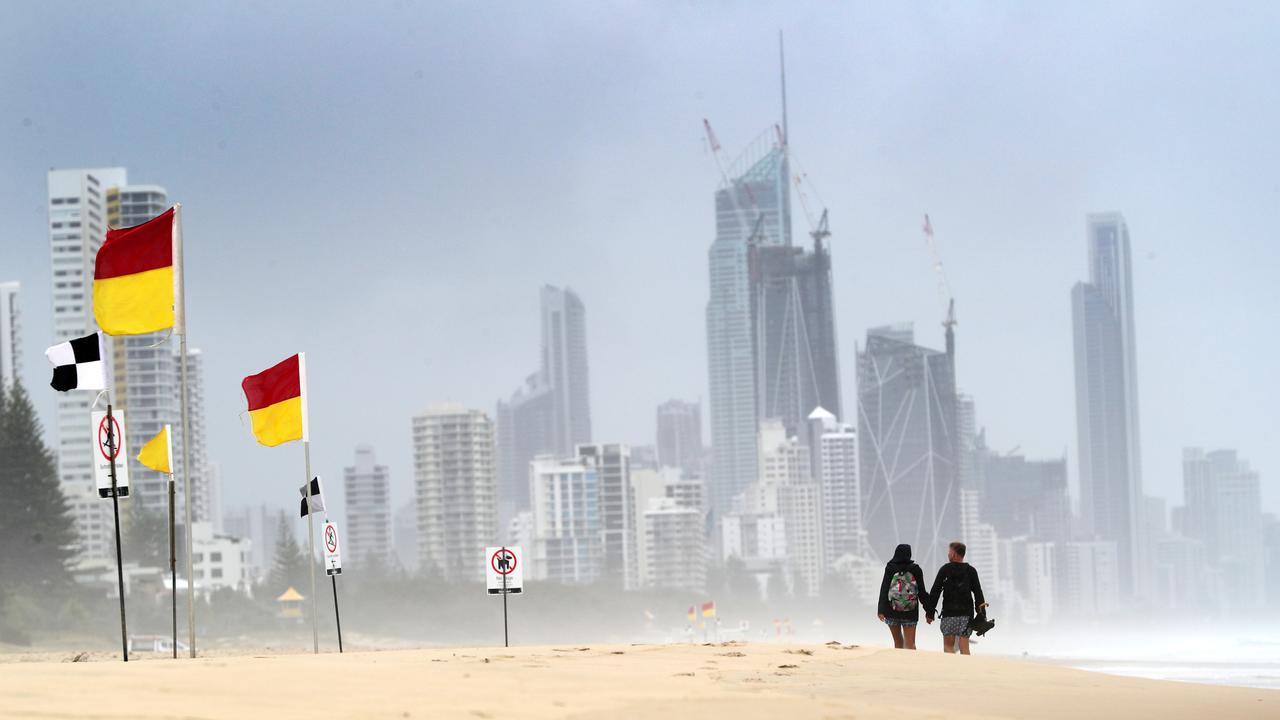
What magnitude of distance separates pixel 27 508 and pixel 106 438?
3627 inches

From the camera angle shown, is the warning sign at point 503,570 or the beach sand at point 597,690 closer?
the beach sand at point 597,690

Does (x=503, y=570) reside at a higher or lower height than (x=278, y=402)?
lower

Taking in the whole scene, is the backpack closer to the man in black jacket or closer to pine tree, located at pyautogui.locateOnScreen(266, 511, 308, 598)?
the man in black jacket

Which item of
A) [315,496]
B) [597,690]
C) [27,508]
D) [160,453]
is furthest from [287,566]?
[597,690]

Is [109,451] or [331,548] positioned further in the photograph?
[331,548]

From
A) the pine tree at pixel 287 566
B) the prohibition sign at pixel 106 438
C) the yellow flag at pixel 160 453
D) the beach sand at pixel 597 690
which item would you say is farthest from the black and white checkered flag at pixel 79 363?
the pine tree at pixel 287 566

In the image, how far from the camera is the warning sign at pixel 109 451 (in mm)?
17812

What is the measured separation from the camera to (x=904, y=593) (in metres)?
18.7

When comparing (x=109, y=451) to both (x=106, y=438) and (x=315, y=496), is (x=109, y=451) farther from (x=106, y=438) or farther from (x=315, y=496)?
(x=315, y=496)

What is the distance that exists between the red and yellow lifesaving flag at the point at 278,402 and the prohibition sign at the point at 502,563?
11.5ft

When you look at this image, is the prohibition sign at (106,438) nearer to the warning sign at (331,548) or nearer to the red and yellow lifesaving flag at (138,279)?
the red and yellow lifesaving flag at (138,279)

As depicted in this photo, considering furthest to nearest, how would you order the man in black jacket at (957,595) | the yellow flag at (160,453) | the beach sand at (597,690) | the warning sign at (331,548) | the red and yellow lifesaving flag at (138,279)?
1. the warning sign at (331,548)
2. the yellow flag at (160,453)
3. the red and yellow lifesaving flag at (138,279)
4. the man in black jacket at (957,595)
5. the beach sand at (597,690)

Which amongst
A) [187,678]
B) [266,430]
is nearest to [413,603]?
[266,430]

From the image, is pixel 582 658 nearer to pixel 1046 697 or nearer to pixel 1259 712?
pixel 1046 697
